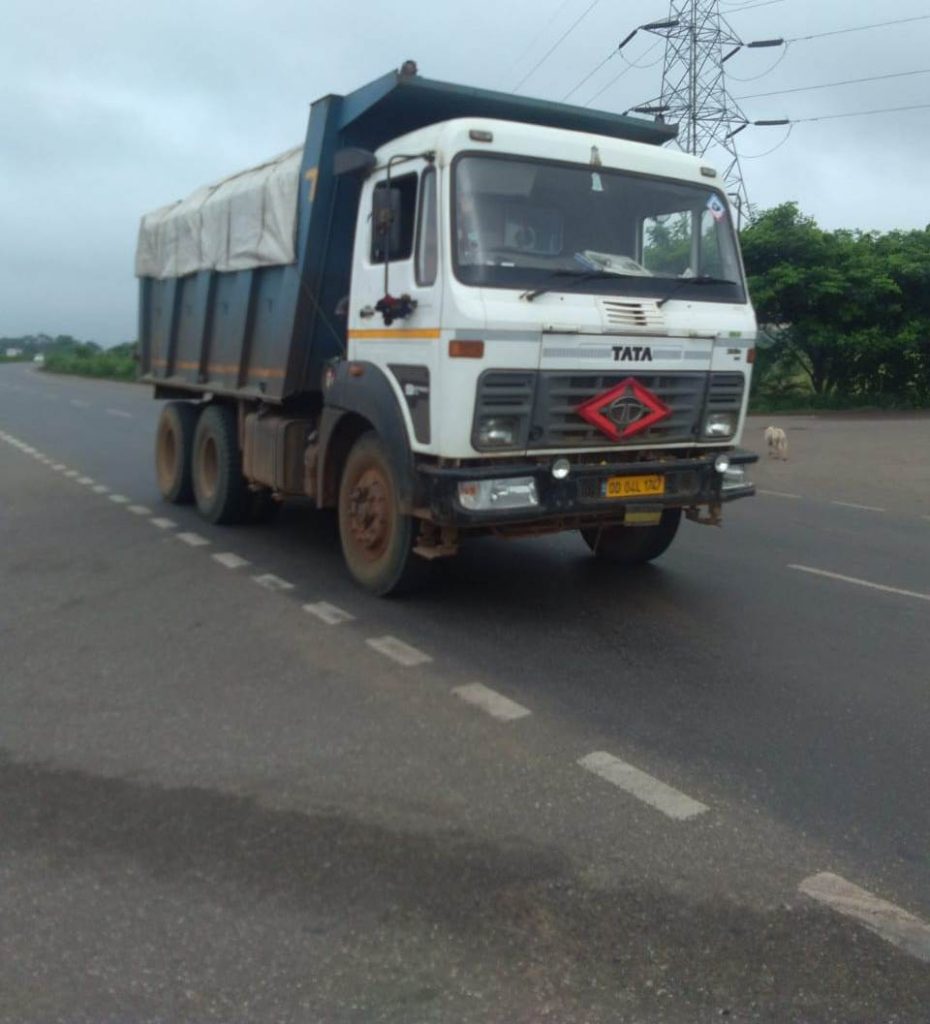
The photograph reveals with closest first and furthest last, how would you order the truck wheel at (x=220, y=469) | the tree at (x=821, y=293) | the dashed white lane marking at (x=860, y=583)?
the dashed white lane marking at (x=860, y=583), the truck wheel at (x=220, y=469), the tree at (x=821, y=293)

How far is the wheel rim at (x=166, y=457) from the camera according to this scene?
1165 centimetres

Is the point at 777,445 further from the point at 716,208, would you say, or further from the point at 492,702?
the point at 492,702

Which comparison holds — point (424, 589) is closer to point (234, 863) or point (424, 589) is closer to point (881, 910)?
point (234, 863)

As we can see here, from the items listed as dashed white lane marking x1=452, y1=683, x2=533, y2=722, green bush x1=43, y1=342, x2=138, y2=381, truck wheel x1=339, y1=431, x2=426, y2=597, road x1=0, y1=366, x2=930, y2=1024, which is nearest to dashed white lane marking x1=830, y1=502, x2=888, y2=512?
road x1=0, y1=366, x2=930, y2=1024

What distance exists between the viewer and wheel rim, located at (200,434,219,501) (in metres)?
10.4

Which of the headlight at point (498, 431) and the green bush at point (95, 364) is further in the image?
the green bush at point (95, 364)

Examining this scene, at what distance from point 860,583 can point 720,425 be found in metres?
1.92

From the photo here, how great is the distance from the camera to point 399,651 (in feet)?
20.5

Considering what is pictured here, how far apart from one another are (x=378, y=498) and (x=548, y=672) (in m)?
1.95

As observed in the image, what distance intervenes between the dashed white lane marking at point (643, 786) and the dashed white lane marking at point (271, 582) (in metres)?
3.67

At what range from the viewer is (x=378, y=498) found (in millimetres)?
7266

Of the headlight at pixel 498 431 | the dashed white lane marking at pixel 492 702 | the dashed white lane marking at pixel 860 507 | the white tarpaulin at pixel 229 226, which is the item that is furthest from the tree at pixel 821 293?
the dashed white lane marking at pixel 492 702

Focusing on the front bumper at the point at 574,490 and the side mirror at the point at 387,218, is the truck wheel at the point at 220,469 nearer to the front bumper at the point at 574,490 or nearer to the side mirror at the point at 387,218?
the side mirror at the point at 387,218

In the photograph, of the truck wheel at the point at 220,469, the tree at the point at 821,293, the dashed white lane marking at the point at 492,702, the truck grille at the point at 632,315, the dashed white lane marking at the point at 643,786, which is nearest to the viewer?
the dashed white lane marking at the point at 643,786
